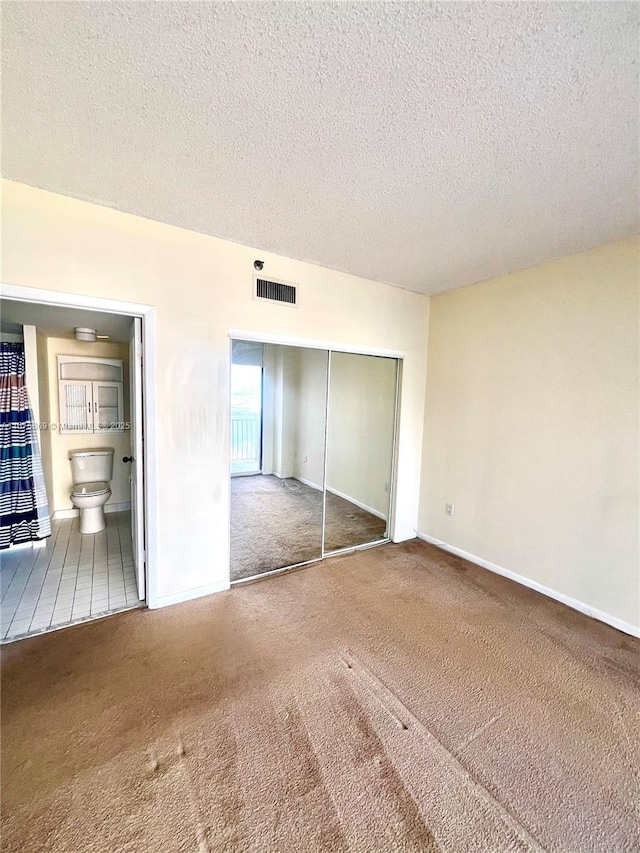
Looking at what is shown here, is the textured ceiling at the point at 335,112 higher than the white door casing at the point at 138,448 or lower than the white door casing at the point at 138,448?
higher

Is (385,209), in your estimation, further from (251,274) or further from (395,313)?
(395,313)

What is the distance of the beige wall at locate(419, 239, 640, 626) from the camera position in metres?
2.38

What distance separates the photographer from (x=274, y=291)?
273 cm

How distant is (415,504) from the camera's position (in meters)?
3.88

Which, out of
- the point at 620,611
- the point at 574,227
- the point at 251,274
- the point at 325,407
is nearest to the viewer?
the point at 574,227

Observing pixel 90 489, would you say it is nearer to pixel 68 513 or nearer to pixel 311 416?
pixel 68 513

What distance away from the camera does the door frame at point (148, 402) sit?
6.92ft

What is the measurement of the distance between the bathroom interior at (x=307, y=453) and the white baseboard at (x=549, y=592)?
0.73 meters

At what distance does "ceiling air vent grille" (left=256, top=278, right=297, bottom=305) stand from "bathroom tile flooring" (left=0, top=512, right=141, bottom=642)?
2512 millimetres

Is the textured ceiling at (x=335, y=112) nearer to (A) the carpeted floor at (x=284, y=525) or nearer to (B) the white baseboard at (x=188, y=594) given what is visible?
(A) the carpeted floor at (x=284, y=525)

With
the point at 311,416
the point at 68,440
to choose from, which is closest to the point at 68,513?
the point at 68,440

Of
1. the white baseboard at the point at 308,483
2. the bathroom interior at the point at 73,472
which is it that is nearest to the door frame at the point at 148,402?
the bathroom interior at the point at 73,472

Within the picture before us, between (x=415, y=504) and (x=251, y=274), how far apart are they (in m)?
2.90

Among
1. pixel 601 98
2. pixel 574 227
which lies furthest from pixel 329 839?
pixel 574 227
